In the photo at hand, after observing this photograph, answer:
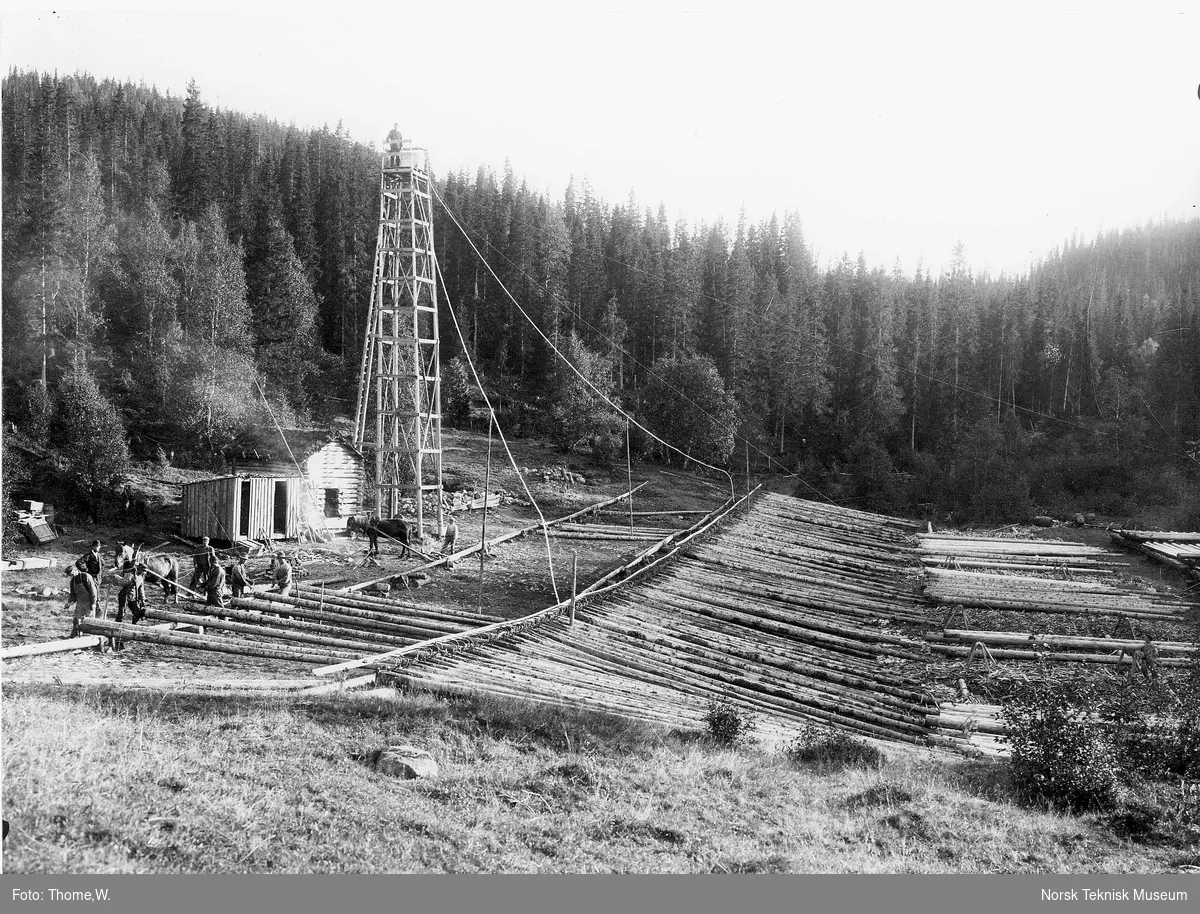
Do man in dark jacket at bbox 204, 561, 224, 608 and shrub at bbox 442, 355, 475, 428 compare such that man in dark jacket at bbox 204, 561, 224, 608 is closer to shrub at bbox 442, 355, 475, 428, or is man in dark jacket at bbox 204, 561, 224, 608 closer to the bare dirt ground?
the bare dirt ground

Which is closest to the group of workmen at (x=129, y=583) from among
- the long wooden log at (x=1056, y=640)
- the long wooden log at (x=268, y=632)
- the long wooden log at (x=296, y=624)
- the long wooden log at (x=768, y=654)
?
the long wooden log at (x=296, y=624)

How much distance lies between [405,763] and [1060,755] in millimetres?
7381

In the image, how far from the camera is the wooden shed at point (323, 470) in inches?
1142

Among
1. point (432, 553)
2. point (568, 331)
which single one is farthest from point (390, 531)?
point (568, 331)

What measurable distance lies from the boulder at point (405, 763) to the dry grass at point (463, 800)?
17cm

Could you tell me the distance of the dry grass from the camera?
7109 millimetres

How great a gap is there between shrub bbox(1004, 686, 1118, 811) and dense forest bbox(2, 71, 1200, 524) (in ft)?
99.1

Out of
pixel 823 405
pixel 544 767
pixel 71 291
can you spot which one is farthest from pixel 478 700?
pixel 823 405

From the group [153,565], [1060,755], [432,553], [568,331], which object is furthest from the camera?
[568,331]

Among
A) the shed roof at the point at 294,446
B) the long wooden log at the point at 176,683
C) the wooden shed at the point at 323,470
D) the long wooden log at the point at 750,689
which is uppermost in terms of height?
the shed roof at the point at 294,446

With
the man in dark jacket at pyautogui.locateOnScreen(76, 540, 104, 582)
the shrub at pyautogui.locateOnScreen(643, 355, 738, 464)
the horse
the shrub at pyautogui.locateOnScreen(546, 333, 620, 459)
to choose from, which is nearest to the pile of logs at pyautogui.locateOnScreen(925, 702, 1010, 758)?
the man in dark jacket at pyautogui.locateOnScreen(76, 540, 104, 582)

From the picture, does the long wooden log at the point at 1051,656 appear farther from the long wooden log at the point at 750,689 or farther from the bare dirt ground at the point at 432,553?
the bare dirt ground at the point at 432,553

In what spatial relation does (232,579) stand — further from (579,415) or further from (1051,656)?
(579,415)

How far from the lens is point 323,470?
2980 cm
